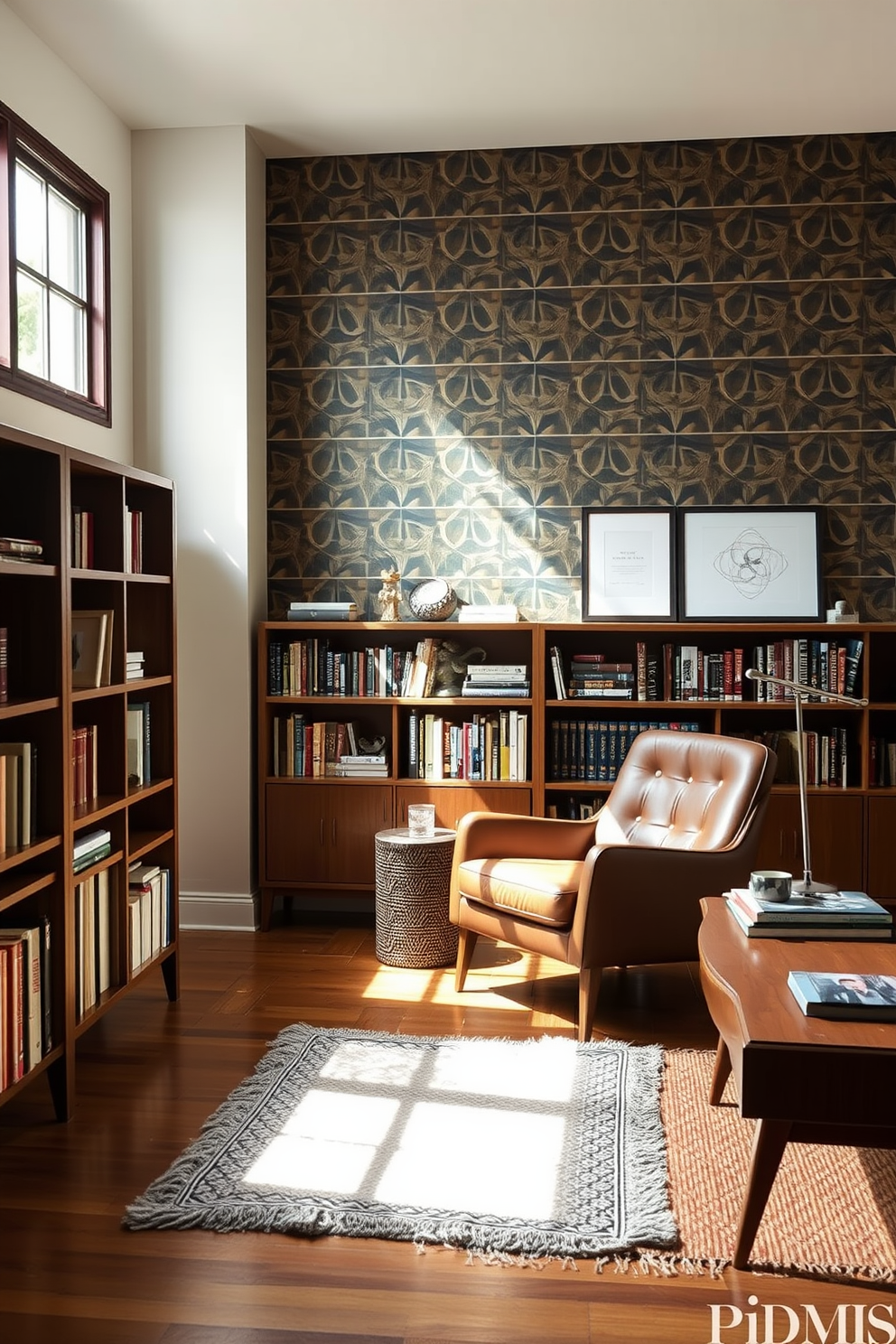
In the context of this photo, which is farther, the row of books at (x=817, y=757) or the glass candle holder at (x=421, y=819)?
the row of books at (x=817, y=757)

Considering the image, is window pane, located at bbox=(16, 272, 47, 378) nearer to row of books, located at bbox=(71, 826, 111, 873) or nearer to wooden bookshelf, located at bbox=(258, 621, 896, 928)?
wooden bookshelf, located at bbox=(258, 621, 896, 928)

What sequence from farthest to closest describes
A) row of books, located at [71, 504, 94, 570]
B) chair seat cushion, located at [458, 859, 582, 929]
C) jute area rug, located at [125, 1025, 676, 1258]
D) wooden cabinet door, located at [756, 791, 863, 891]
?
wooden cabinet door, located at [756, 791, 863, 891]
chair seat cushion, located at [458, 859, 582, 929]
row of books, located at [71, 504, 94, 570]
jute area rug, located at [125, 1025, 676, 1258]

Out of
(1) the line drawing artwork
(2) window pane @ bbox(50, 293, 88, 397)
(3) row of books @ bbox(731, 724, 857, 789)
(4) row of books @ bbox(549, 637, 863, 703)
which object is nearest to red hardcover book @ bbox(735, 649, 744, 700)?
(4) row of books @ bbox(549, 637, 863, 703)

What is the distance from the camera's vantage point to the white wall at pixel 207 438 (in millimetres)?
4648

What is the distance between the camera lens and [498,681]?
4586mm

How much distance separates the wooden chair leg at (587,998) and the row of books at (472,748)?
4.21ft

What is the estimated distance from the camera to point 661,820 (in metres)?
3.89

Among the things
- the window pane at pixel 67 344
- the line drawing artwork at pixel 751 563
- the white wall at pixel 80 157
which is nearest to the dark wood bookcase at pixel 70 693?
the white wall at pixel 80 157

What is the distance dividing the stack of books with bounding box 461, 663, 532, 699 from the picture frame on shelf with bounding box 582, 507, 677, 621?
0.44m

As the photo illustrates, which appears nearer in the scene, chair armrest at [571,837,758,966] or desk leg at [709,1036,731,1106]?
desk leg at [709,1036,731,1106]

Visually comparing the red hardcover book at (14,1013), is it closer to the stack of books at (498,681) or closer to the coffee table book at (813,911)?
the coffee table book at (813,911)

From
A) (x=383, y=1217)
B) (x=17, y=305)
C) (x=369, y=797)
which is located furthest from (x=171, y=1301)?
(x=17, y=305)

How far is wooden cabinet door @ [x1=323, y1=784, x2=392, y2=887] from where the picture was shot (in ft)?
15.1

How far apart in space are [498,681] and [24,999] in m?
2.36
